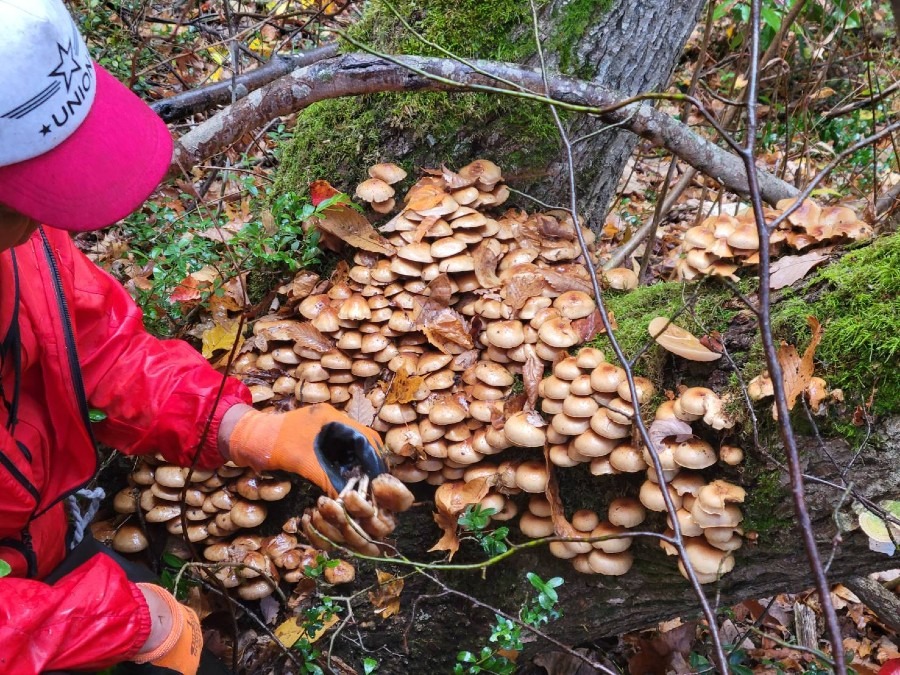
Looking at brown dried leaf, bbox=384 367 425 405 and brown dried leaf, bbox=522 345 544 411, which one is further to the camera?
brown dried leaf, bbox=384 367 425 405

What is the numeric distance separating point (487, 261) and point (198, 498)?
1.82 m

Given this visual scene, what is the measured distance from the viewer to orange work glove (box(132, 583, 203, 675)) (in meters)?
2.62

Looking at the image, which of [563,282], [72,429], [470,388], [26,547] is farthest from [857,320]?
[26,547]

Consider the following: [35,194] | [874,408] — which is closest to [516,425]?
[874,408]

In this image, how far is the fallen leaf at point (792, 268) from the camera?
257cm

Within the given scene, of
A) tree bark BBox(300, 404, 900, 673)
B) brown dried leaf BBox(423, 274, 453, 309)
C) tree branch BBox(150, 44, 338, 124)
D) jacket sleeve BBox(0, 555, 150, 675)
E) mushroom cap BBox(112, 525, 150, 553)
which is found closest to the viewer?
jacket sleeve BBox(0, 555, 150, 675)

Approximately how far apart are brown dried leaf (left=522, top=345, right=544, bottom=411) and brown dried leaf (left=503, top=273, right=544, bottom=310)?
0.90 feet

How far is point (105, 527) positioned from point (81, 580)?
1.27 meters

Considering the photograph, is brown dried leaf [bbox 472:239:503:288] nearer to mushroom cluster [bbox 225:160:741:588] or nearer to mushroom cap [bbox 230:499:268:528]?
mushroom cluster [bbox 225:160:741:588]

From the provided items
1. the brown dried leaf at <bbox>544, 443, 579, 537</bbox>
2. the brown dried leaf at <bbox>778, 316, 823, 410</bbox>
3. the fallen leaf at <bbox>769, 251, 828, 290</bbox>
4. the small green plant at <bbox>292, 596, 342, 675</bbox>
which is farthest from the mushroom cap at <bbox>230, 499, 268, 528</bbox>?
the fallen leaf at <bbox>769, 251, 828, 290</bbox>

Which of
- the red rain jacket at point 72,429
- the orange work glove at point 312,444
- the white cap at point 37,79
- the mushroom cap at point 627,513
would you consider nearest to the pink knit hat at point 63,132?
the white cap at point 37,79

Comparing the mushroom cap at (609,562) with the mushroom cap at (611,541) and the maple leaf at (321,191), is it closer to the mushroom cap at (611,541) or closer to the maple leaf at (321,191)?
the mushroom cap at (611,541)

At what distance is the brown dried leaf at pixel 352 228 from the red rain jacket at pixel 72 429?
0.85m

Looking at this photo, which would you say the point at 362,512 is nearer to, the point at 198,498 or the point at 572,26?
the point at 198,498
